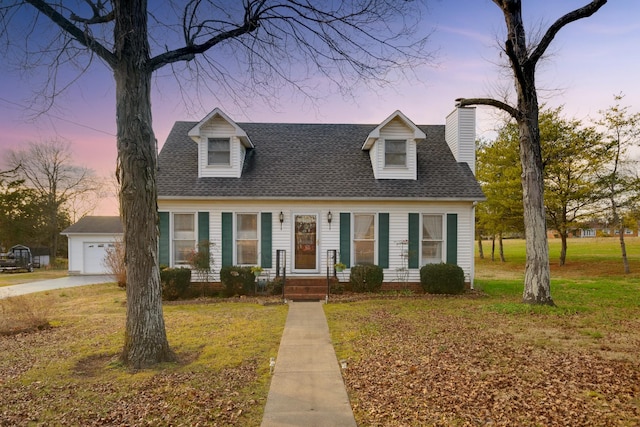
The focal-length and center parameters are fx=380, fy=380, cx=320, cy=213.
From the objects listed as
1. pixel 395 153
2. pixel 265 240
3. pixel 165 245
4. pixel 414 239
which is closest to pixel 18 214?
pixel 165 245

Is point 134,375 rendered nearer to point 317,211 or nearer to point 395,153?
point 317,211

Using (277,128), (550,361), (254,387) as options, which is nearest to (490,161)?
(277,128)

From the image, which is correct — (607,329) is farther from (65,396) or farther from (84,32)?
(84,32)

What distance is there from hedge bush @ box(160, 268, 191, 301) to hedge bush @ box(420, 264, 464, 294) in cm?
760

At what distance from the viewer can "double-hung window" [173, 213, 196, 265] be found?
12875 mm

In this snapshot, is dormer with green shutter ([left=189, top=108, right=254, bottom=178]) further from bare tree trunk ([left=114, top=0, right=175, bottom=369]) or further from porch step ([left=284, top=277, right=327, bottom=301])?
bare tree trunk ([left=114, top=0, right=175, bottom=369])

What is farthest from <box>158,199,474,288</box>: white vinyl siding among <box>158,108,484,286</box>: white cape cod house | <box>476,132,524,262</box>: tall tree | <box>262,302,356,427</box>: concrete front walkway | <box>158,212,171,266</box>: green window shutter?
<box>476,132,524,262</box>: tall tree

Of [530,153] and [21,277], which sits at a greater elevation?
[530,153]

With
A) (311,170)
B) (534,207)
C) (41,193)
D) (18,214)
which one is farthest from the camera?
(41,193)

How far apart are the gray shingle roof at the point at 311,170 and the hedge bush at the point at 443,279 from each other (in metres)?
2.38

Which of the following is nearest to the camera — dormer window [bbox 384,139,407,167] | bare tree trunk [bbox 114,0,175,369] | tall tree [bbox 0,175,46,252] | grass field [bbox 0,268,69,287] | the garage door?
bare tree trunk [bbox 114,0,175,369]

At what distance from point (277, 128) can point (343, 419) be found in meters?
13.7

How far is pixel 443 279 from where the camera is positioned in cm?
1211

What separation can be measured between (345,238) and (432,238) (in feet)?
9.96
